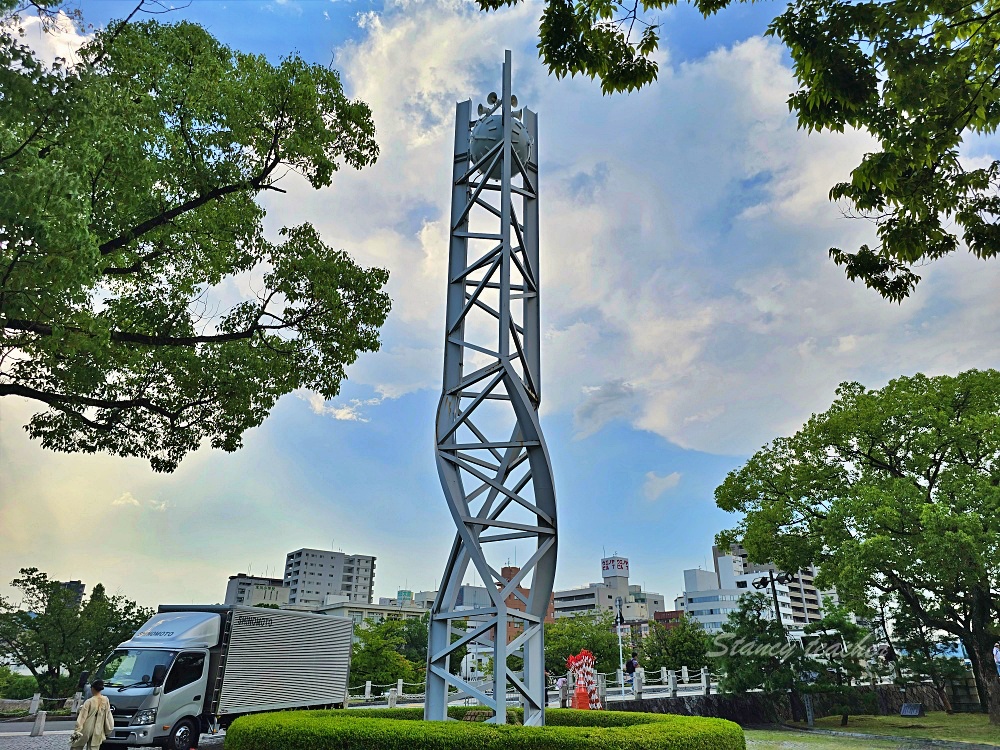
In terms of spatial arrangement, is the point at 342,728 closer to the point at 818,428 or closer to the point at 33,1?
the point at 33,1

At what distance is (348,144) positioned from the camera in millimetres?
11422

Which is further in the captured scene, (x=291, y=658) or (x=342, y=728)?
(x=291, y=658)

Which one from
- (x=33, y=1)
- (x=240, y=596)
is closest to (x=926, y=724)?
(x=33, y=1)

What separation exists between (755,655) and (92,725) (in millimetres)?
16628

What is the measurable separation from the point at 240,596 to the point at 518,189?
256 feet

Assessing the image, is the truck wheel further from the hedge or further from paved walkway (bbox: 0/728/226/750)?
the hedge

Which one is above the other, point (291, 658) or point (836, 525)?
point (836, 525)

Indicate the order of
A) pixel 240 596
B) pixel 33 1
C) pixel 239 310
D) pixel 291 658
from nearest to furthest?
pixel 33 1 < pixel 239 310 < pixel 291 658 < pixel 240 596

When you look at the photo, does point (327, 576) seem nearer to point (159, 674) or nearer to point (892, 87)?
point (159, 674)

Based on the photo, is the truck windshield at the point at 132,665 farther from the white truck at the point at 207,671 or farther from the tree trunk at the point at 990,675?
the tree trunk at the point at 990,675

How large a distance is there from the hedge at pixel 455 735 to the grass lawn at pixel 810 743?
27.4 ft

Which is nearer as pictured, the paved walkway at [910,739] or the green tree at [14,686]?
the paved walkway at [910,739]

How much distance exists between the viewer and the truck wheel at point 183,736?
11062mm

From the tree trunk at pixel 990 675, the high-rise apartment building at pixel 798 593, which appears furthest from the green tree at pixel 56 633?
the high-rise apartment building at pixel 798 593
